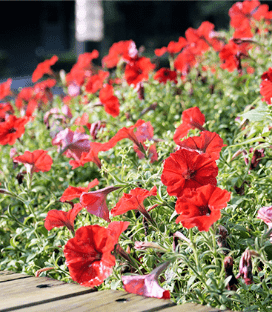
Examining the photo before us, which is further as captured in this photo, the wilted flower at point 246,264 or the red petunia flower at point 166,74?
the red petunia flower at point 166,74

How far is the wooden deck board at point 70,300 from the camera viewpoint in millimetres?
944

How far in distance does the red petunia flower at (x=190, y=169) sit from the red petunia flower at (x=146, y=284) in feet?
0.66

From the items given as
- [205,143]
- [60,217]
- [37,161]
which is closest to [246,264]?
[205,143]

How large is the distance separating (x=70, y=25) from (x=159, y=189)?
15.9 metres

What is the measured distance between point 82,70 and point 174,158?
192 centimetres

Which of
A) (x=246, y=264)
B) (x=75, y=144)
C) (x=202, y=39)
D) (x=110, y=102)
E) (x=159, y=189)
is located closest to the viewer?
(x=246, y=264)

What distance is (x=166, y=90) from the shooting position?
8.55ft

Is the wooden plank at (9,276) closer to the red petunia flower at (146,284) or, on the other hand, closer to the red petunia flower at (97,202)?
the red petunia flower at (97,202)

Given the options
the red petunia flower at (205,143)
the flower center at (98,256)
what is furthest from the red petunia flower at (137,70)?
the flower center at (98,256)

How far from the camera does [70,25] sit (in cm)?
1609

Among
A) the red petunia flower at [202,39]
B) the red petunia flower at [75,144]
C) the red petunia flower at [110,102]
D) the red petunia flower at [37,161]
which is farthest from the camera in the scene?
the red petunia flower at [202,39]

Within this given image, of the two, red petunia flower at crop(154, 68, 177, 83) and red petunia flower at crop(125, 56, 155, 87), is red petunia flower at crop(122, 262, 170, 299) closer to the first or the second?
red petunia flower at crop(125, 56, 155, 87)

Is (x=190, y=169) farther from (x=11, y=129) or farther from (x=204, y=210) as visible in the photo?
(x=11, y=129)

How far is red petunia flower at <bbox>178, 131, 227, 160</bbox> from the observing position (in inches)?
45.6
